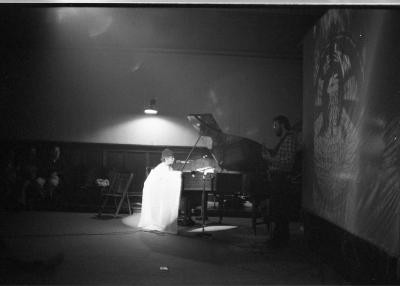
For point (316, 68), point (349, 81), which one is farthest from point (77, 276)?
point (316, 68)

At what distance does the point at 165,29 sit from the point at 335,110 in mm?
3947

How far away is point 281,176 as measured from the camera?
5.32 metres

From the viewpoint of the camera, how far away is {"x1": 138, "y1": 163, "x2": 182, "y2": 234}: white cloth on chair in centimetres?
610

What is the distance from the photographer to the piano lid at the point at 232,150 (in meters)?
6.29

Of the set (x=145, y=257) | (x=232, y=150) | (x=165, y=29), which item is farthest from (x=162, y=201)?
(x=165, y=29)

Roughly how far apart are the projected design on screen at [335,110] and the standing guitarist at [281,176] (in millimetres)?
394

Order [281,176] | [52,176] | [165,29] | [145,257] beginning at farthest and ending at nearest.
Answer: [52,176], [165,29], [281,176], [145,257]

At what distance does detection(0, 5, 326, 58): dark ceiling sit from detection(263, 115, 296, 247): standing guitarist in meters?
1.91

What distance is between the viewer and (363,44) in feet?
12.7

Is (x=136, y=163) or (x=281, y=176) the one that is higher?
(x=136, y=163)

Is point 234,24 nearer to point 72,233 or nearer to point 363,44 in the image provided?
point 363,44

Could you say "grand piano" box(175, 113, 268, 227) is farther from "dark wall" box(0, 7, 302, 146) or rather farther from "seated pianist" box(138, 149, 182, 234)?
"dark wall" box(0, 7, 302, 146)

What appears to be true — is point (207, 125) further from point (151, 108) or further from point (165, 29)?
point (151, 108)

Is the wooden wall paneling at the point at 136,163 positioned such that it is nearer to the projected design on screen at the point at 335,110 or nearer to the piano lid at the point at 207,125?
the piano lid at the point at 207,125
